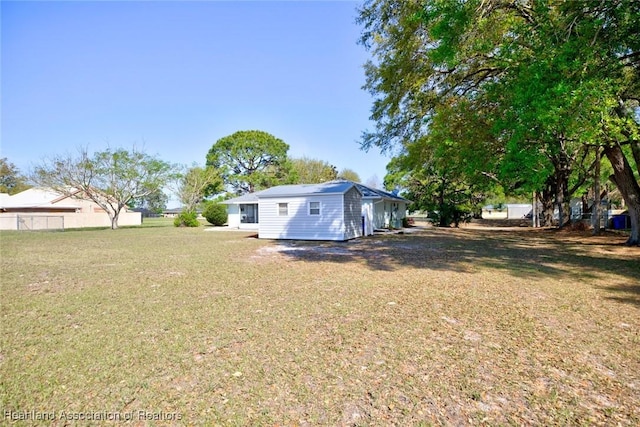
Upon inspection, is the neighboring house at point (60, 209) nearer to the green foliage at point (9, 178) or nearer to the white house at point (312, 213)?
the green foliage at point (9, 178)

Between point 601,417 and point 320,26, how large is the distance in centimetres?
1226

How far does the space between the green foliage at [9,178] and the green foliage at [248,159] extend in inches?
1203

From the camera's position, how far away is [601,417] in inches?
92.8

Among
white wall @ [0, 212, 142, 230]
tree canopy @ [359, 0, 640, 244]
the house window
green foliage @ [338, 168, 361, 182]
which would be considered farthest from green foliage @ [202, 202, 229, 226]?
green foliage @ [338, 168, 361, 182]

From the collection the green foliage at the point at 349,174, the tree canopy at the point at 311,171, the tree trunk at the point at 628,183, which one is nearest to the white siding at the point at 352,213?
the tree trunk at the point at 628,183

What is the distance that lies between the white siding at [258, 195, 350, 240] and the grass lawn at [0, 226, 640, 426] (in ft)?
28.0

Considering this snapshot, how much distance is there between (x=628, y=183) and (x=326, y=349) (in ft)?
43.3

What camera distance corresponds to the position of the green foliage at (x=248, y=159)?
39844 mm

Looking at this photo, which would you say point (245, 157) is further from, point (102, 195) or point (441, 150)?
point (441, 150)

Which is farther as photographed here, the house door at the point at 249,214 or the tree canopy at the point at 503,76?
the house door at the point at 249,214

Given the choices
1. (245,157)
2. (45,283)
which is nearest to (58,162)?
(245,157)

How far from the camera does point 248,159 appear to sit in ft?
133

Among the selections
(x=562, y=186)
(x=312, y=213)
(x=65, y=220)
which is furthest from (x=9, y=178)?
(x=562, y=186)

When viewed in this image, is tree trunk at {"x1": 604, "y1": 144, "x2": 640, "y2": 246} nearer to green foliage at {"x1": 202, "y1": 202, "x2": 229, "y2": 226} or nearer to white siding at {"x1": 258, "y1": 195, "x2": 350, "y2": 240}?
white siding at {"x1": 258, "y1": 195, "x2": 350, "y2": 240}
